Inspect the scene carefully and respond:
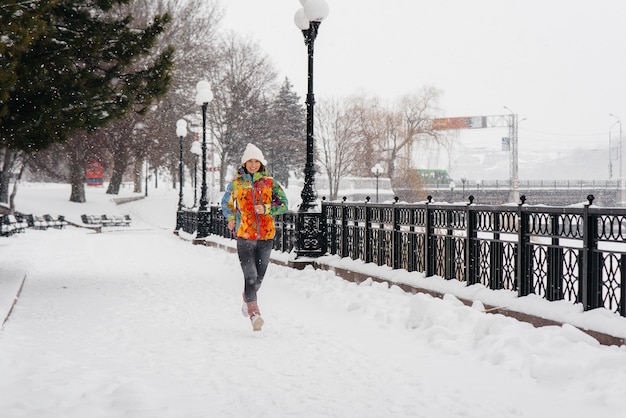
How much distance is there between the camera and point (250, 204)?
778cm

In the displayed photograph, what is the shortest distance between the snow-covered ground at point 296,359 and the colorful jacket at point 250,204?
1.08 m

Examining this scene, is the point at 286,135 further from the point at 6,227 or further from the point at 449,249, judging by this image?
the point at 449,249

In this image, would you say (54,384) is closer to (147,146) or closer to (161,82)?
(161,82)

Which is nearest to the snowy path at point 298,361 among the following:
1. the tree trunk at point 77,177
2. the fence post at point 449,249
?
the fence post at point 449,249

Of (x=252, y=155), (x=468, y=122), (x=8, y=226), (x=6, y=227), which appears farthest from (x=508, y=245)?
(x=468, y=122)

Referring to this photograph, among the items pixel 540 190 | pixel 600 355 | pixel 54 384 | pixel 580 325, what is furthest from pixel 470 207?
pixel 540 190

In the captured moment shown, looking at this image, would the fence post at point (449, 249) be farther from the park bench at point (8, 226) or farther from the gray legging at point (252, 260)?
the park bench at point (8, 226)

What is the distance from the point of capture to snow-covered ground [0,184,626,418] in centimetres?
492

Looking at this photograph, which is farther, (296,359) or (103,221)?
(103,221)

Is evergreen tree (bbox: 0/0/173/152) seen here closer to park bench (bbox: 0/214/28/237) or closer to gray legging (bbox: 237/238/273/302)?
gray legging (bbox: 237/238/273/302)

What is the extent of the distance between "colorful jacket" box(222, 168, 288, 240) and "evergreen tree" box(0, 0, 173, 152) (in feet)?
14.0

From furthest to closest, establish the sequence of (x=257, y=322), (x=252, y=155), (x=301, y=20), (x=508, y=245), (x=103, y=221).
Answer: (x=103, y=221), (x=301, y=20), (x=508, y=245), (x=252, y=155), (x=257, y=322)

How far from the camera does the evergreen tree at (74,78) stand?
36.2ft

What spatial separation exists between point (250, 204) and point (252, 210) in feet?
0.23
